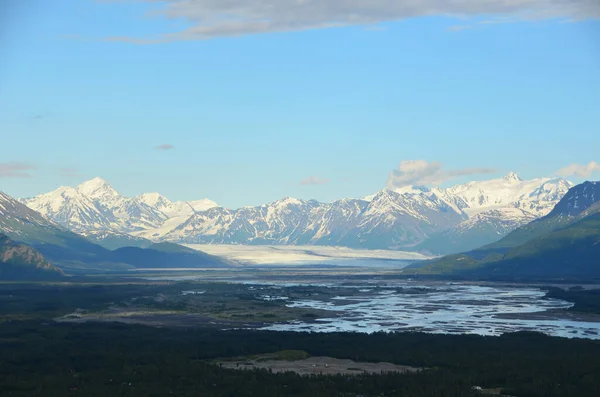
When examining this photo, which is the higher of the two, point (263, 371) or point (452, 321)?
point (452, 321)

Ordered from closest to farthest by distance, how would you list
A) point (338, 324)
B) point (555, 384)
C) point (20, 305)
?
point (555, 384)
point (338, 324)
point (20, 305)

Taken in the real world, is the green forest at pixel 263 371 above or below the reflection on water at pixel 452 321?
below

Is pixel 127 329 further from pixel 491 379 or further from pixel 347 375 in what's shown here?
pixel 491 379

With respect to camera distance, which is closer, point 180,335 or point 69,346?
point 69,346

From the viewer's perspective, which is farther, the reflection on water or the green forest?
the reflection on water

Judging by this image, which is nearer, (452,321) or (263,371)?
(263,371)

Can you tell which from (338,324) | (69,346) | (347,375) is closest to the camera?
(347,375)

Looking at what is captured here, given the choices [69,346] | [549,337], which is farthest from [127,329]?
[549,337]

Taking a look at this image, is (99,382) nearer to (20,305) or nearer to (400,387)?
(400,387)

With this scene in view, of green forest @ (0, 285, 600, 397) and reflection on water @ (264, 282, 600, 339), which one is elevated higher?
reflection on water @ (264, 282, 600, 339)

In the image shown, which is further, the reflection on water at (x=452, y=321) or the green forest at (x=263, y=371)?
the reflection on water at (x=452, y=321)
